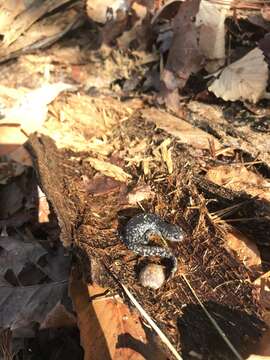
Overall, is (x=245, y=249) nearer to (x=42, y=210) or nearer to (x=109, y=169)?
(x=109, y=169)

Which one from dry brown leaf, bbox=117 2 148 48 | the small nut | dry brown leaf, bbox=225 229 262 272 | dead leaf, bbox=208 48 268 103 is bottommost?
dry brown leaf, bbox=225 229 262 272

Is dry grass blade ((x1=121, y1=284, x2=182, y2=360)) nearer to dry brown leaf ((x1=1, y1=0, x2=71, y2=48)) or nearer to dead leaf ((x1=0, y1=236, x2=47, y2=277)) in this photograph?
dead leaf ((x1=0, y1=236, x2=47, y2=277))

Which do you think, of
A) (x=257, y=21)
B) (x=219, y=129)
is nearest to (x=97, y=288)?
(x=219, y=129)

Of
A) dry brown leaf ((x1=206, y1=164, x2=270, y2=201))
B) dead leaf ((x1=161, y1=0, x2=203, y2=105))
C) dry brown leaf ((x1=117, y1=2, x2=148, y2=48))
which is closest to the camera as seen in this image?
dry brown leaf ((x1=206, y1=164, x2=270, y2=201))

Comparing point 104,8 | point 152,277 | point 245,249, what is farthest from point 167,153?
point 104,8

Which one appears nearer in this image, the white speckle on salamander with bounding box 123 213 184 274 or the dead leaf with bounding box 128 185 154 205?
the white speckle on salamander with bounding box 123 213 184 274

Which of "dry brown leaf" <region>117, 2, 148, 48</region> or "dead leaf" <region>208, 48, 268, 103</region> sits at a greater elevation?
"dry brown leaf" <region>117, 2, 148, 48</region>

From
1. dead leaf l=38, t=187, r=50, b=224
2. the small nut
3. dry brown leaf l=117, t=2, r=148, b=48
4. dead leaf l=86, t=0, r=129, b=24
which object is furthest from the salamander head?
dead leaf l=86, t=0, r=129, b=24

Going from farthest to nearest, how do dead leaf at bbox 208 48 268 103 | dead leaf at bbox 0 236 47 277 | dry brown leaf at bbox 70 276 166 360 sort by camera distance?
dead leaf at bbox 208 48 268 103 < dead leaf at bbox 0 236 47 277 < dry brown leaf at bbox 70 276 166 360
